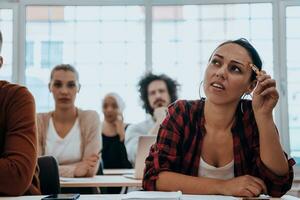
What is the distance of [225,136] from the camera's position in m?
1.87

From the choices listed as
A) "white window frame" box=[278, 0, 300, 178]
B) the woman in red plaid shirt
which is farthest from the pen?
"white window frame" box=[278, 0, 300, 178]

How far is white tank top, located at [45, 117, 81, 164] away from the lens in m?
3.14

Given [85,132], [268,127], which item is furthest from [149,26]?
[268,127]

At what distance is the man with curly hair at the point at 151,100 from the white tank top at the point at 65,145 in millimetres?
845

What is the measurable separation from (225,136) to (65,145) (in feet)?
5.19

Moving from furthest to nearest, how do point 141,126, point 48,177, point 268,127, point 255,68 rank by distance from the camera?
point 141,126, point 48,177, point 255,68, point 268,127

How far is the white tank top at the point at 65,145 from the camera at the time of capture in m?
3.14

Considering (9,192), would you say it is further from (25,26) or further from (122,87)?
(25,26)

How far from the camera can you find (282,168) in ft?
5.65

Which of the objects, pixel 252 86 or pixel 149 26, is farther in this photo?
pixel 149 26

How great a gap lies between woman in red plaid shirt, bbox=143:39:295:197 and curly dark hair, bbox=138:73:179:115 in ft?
7.95

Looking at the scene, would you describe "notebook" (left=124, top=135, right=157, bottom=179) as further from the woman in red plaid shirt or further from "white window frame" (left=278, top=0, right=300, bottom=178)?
"white window frame" (left=278, top=0, right=300, bottom=178)

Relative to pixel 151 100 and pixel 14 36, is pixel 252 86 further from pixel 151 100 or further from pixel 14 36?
pixel 14 36

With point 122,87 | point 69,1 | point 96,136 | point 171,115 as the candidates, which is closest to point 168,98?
point 122,87
